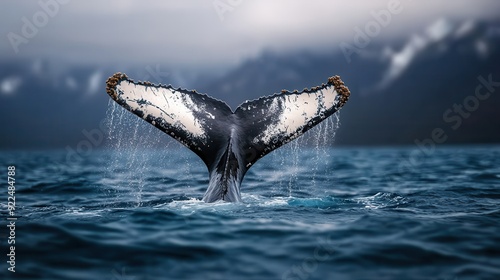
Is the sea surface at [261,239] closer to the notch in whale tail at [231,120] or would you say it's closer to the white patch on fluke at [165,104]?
the notch in whale tail at [231,120]

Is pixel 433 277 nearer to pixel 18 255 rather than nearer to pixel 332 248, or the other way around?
pixel 332 248

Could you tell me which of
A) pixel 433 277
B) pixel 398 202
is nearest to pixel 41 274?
pixel 433 277

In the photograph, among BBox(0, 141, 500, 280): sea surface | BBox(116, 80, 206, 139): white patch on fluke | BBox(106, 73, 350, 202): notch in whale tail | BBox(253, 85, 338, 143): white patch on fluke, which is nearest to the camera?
BBox(0, 141, 500, 280): sea surface

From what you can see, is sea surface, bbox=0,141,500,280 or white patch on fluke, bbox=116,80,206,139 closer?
sea surface, bbox=0,141,500,280

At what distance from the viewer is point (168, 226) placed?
24.6 ft

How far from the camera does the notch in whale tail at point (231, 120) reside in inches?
345

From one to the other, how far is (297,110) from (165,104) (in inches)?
88.1

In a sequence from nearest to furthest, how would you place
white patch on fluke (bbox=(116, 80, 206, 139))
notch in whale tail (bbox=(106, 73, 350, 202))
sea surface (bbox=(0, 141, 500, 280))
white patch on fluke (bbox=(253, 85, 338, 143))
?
sea surface (bbox=(0, 141, 500, 280)) < white patch on fluke (bbox=(116, 80, 206, 139)) < notch in whale tail (bbox=(106, 73, 350, 202)) < white patch on fluke (bbox=(253, 85, 338, 143))

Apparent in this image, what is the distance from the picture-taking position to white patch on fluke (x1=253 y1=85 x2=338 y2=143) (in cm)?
899

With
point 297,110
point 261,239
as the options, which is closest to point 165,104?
point 297,110

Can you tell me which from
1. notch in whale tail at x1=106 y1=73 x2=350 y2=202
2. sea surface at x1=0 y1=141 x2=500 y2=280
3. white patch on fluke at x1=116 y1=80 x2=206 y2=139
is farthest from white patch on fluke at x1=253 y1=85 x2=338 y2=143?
white patch on fluke at x1=116 y1=80 x2=206 y2=139

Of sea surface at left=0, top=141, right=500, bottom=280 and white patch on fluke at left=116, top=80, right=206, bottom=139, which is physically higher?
white patch on fluke at left=116, top=80, right=206, bottom=139

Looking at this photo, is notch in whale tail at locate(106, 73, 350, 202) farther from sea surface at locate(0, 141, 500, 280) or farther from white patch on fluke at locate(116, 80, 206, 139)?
sea surface at locate(0, 141, 500, 280)

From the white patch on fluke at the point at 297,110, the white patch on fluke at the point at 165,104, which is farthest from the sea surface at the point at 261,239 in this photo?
the white patch on fluke at the point at 165,104
